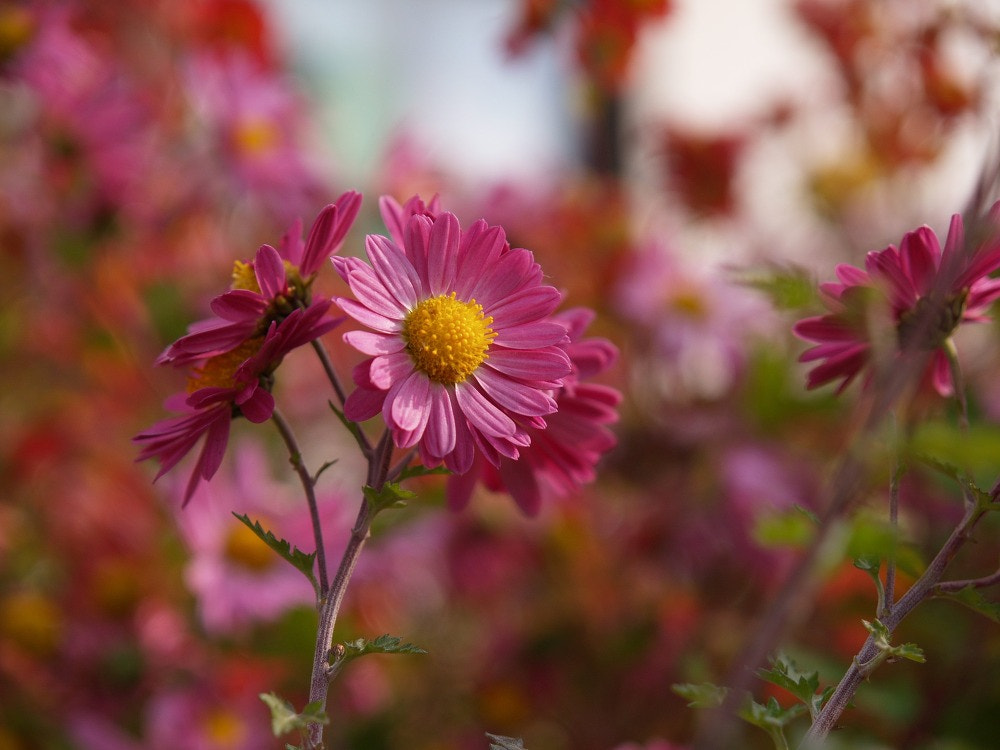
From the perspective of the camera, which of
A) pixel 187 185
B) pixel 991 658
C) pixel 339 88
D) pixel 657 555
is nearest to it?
pixel 991 658

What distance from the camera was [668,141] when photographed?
4.10 ft

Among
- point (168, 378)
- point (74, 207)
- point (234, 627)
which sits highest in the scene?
point (74, 207)

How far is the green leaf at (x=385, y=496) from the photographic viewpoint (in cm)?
34

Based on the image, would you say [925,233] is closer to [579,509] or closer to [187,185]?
[579,509]

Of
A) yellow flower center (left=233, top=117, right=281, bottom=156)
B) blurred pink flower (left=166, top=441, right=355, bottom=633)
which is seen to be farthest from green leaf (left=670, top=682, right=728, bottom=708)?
yellow flower center (left=233, top=117, right=281, bottom=156)

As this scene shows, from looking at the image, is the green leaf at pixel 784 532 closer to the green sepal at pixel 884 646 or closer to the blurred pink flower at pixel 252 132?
the green sepal at pixel 884 646

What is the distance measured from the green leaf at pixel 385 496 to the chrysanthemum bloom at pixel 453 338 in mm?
18

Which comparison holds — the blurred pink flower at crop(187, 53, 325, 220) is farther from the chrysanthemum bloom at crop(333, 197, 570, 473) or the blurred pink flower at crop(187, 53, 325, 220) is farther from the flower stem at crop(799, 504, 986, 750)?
the flower stem at crop(799, 504, 986, 750)

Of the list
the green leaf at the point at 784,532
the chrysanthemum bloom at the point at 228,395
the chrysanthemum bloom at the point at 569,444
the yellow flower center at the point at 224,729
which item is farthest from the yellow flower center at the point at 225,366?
the yellow flower center at the point at 224,729

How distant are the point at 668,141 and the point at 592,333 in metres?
0.35

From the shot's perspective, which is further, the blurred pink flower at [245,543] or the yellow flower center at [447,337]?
the blurred pink flower at [245,543]

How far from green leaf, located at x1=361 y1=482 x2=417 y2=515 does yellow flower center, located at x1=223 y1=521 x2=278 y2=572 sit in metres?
0.48

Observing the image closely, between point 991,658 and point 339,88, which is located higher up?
point 339,88

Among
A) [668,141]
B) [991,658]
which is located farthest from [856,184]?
[991,658]
